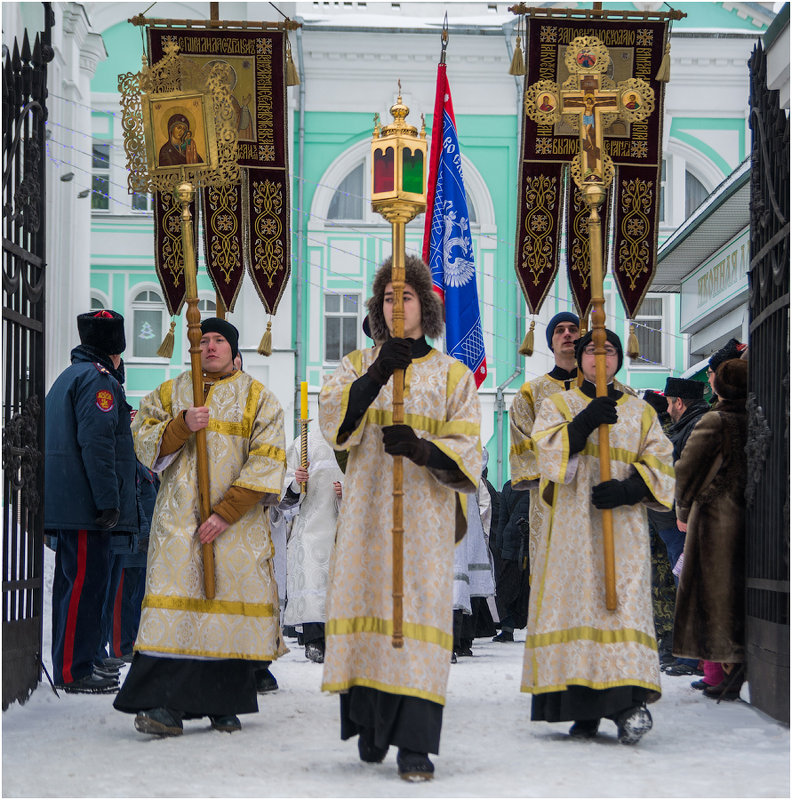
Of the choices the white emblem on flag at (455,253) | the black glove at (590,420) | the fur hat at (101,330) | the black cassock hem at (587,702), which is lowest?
the black cassock hem at (587,702)

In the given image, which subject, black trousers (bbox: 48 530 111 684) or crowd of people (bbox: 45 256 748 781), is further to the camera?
black trousers (bbox: 48 530 111 684)

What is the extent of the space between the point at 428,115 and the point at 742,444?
17.4m

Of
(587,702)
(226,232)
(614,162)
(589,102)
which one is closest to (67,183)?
(226,232)

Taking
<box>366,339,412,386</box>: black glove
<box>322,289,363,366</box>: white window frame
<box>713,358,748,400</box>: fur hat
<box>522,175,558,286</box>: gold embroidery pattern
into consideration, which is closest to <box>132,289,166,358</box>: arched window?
<box>322,289,363,366</box>: white window frame

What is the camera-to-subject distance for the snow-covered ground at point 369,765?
4.61m

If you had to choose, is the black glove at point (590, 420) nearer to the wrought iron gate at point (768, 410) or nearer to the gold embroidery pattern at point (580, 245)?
the wrought iron gate at point (768, 410)

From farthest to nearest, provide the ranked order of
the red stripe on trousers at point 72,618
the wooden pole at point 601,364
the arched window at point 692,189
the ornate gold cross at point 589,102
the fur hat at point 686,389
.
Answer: the arched window at point 692,189
the fur hat at point 686,389
the red stripe on trousers at point 72,618
the ornate gold cross at point 589,102
the wooden pole at point 601,364

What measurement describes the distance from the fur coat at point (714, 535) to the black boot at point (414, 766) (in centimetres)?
242

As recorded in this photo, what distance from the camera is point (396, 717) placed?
499 centimetres

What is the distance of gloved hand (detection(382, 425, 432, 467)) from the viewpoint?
498cm

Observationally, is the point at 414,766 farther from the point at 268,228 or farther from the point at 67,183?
the point at 67,183

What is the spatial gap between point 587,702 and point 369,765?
1060mm

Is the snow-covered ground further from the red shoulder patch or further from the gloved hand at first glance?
the red shoulder patch

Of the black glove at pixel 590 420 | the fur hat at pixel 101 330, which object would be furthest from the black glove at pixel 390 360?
the fur hat at pixel 101 330
